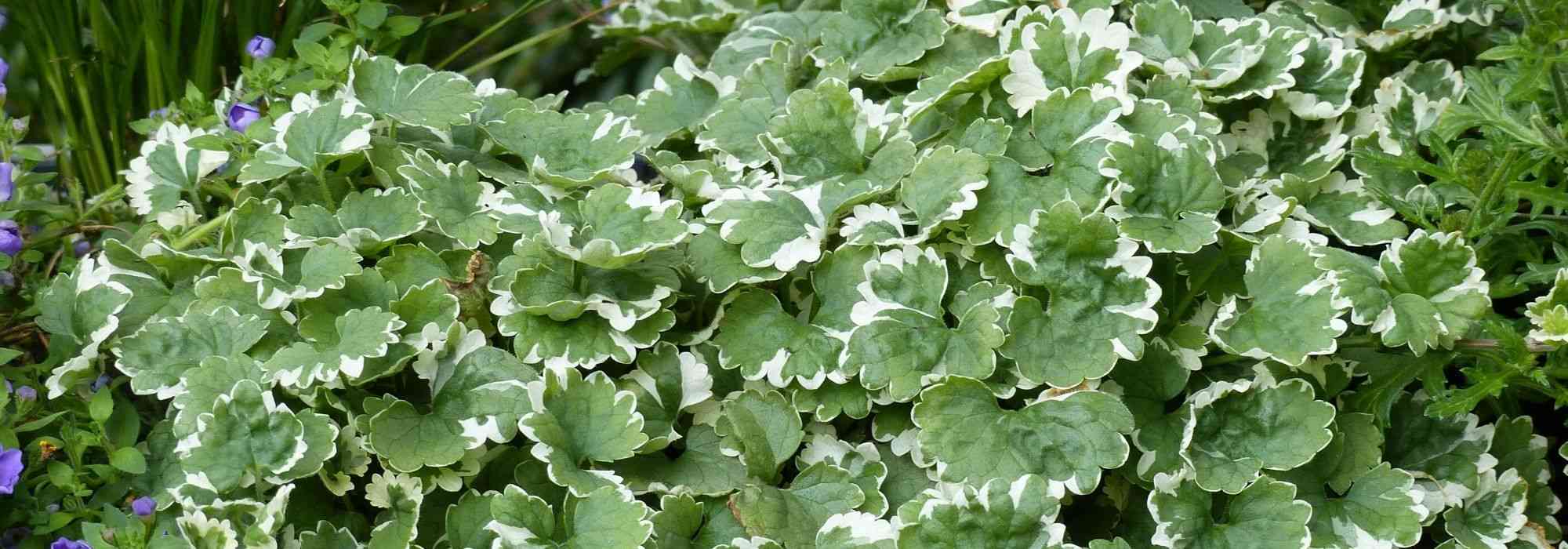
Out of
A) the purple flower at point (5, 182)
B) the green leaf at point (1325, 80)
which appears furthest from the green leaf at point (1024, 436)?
the purple flower at point (5, 182)

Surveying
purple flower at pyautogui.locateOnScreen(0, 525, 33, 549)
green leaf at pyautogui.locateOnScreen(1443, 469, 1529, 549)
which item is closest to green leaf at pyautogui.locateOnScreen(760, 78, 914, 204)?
green leaf at pyautogui.locateOnScreen(1443, 469, 1529, 549)

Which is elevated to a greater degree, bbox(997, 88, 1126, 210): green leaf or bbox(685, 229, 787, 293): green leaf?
bbox(997, 88, 1126, 210): green leaf

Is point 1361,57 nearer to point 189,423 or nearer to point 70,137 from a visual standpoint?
point 189,423

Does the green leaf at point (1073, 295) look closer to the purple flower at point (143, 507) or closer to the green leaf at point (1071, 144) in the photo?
the green leaf at point (1071, 144)

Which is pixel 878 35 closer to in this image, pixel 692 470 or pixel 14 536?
pixel 692 470

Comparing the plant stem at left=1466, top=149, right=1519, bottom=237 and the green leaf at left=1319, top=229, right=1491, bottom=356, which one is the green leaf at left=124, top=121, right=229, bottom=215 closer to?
the green leaf at left=1319, top=229, right=1491, bottom=356
